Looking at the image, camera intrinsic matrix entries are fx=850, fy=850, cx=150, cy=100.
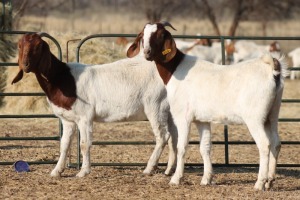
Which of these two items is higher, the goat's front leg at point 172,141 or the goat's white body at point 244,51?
the goat's white body at point 244,51

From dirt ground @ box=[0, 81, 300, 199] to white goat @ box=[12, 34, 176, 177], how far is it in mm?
437

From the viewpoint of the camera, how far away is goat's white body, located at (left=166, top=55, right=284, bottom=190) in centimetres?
916

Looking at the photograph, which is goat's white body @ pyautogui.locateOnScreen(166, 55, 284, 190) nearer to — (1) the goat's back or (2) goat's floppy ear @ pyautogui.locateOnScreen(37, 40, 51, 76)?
(1) the goat's back

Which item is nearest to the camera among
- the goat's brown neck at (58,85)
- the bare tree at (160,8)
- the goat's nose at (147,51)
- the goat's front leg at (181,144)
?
the goat's nose at (147,51)

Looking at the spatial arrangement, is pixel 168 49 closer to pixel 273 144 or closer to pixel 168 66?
pixel 168 66

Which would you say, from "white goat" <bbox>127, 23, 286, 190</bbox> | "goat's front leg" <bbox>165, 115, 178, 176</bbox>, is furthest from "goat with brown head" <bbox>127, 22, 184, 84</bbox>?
"goat's front leg" <bbox>165, 115, 178, 176</bbox>

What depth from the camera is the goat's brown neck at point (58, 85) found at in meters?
10.1

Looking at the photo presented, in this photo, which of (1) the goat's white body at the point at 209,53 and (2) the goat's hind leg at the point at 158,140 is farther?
(1) the goat's white body at the point at 209,53

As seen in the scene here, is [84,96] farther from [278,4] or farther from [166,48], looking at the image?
[278,4]

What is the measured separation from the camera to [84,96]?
33.5ft

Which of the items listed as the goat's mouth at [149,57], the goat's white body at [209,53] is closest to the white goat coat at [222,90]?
the goat's mouth at [149,57]

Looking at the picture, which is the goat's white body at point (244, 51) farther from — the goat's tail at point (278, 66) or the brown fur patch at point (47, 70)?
the goat's tail at point (278, 66)

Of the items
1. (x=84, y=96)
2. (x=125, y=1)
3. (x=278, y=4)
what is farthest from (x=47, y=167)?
(x=125, y=1)

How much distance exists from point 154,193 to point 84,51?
855 centimetres
